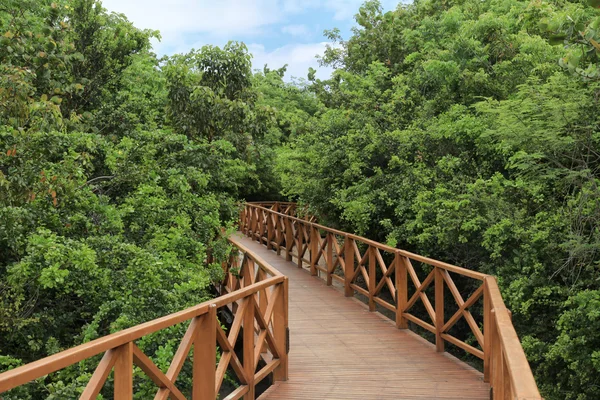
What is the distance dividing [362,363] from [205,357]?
243cm

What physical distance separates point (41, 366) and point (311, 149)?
10338 millimetres

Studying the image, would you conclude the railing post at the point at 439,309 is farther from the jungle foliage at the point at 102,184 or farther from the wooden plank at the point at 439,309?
the jungle foliage at the point at 102,184

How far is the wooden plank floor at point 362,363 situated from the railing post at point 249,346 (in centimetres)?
32

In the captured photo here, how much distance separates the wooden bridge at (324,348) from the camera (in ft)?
8.45

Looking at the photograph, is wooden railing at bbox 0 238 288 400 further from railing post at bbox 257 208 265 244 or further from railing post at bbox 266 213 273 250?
railing post at bbox 257 208 265 244

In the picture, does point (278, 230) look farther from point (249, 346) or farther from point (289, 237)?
point (249, 346)

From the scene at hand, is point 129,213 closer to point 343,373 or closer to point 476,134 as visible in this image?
point 343,373

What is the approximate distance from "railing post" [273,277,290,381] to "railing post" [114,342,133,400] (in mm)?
2416

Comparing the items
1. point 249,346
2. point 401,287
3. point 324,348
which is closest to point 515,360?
point 249,346

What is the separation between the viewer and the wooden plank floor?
15.1 feet

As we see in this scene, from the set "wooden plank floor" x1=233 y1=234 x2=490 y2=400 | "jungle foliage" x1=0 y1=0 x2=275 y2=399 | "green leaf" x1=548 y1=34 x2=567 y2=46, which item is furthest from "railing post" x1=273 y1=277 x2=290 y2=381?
"green leaf" x1=548 y1=34 x2=567 y2=46

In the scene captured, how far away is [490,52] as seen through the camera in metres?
10.8

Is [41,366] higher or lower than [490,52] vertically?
lower

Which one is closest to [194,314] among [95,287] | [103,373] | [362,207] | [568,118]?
[103,373]
